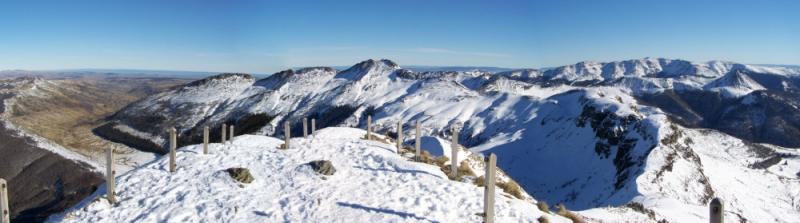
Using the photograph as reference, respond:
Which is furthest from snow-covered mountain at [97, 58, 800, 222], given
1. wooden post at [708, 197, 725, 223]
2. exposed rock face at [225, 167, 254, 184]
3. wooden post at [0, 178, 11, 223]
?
wooden post at [0, 178, 11, 223]

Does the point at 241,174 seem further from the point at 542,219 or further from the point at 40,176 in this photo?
the point at 40,176

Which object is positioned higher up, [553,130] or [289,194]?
[289,194]

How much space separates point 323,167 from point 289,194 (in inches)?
139

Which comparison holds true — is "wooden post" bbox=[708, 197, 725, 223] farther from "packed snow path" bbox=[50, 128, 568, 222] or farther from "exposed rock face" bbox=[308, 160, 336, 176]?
"exposed rock face" bbox=[308, 160, 336, 176]

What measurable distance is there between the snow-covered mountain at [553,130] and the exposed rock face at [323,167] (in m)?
12.4

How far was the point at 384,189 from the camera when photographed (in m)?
20.2

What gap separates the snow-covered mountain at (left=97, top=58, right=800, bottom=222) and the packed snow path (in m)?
9.02

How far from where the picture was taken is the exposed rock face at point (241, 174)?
20.6 m

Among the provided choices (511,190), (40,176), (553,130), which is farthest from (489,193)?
(40,176)

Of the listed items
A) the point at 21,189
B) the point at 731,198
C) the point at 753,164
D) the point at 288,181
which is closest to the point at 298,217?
the point at 288,181

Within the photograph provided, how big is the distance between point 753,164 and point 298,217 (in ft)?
332

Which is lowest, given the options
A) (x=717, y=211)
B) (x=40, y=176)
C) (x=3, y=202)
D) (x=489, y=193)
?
(x=40, y=176)

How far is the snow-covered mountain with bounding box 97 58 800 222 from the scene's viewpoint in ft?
183

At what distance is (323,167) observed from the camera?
22641 mm
